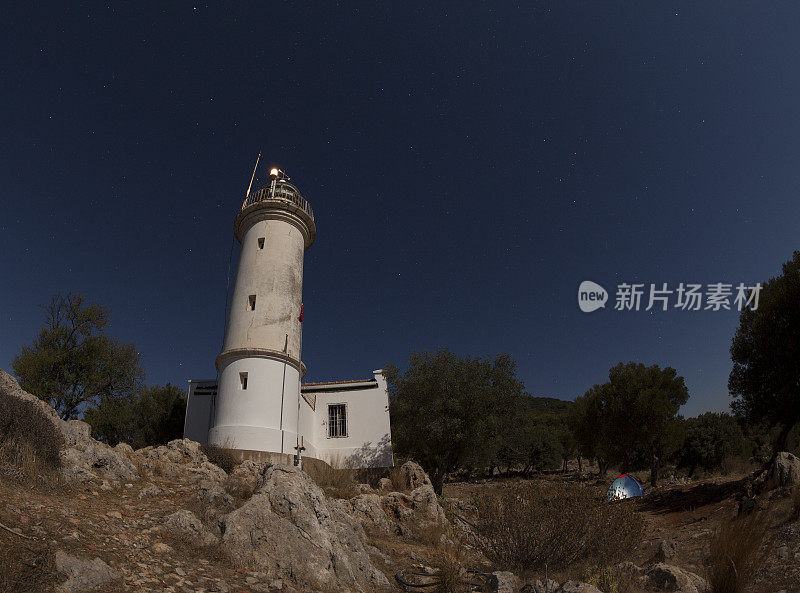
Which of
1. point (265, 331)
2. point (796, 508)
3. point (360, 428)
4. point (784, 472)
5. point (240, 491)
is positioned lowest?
point (796, 508)

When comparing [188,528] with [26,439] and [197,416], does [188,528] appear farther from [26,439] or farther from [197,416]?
[197,416]

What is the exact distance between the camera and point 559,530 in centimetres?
825

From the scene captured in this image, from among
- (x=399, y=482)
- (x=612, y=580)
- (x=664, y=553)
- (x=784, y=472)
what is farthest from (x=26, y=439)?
(x=784, y=472)

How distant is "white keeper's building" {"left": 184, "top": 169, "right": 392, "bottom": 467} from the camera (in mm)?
18672

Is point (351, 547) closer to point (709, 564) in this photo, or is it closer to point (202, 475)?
point (202, 475)

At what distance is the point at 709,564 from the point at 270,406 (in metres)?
16.7

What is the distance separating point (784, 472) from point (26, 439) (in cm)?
2056

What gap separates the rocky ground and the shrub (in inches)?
126

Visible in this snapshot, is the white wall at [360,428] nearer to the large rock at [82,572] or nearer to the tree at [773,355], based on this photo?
the tree at [773,355]

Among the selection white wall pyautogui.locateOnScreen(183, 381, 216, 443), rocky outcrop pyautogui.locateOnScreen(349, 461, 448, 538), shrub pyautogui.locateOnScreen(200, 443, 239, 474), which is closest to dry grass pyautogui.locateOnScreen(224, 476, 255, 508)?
rocky outcrop pyautogui.locateOnScreen(349, 461, 448, 538)

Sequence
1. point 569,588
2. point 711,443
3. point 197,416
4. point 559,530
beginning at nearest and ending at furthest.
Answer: point 569,588
point 559,530
point 197,416
point 711,443

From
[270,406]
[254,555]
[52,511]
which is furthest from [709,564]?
[270,406]

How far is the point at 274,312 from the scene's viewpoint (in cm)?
2045

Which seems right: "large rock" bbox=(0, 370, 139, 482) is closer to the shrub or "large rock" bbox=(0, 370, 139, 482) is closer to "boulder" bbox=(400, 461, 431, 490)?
the shrub
